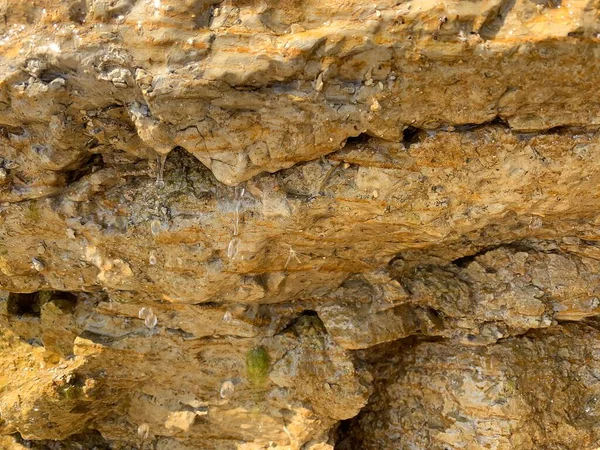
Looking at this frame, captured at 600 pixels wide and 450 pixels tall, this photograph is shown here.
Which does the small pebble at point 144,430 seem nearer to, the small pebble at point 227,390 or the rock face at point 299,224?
the rock face at point 299,224

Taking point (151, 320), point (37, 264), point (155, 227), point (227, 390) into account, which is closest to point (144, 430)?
point (227, 390)

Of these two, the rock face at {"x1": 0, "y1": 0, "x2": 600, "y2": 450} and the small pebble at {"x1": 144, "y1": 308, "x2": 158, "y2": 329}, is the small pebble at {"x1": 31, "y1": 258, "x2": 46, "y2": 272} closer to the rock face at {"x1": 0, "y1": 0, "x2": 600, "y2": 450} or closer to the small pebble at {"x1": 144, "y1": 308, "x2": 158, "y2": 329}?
the rock face at {"x1": 0, "y1": 0, "x2": 600, "y2": 450}

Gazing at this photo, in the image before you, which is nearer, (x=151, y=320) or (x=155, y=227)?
(x=155, y=227)

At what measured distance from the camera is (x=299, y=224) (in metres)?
3.46

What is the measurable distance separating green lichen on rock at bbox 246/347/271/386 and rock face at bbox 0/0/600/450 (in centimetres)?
2

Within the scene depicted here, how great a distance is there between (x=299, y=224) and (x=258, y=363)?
1678 mm

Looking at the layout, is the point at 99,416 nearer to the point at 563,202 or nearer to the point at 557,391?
the point at 557,391

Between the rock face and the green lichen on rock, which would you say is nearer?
the rock face

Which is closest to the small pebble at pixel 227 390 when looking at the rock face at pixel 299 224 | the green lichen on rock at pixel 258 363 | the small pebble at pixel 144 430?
the rock face at pixel 299 224

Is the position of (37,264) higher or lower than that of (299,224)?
lower

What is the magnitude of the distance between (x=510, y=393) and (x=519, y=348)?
1.16 ft

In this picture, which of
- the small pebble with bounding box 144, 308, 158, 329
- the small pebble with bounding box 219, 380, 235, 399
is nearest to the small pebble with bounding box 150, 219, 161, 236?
the small pebble with bounding box 144, 308, 158, 329

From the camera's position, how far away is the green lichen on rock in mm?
4594

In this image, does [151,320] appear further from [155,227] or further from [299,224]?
[299,224]
